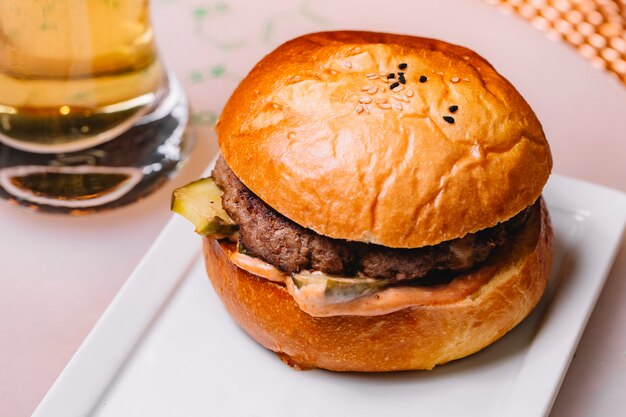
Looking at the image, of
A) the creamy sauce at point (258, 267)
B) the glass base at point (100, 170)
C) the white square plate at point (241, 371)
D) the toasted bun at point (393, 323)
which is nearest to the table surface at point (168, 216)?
the glass base at point (100, 170)

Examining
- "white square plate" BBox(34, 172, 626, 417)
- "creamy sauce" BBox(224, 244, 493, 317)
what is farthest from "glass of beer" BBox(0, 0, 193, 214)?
"creamy sauce" BBox(224, 244, 493, 317)

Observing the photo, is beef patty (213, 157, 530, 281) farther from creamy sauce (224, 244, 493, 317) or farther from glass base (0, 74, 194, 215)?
glass base (0, 74, 194, 215)

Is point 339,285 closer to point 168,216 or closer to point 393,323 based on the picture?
point 393,323

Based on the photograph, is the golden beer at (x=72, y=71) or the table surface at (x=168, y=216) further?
the golden beer at (x=72, y=71)

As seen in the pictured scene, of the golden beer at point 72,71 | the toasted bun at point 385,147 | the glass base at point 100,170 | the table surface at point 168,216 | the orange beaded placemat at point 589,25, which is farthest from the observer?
the orange beaded placemat at point 589,25

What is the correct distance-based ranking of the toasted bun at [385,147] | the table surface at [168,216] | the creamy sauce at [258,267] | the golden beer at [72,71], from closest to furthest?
1. the toasted bun at [385,147]
2. the creamy sauce at [258,267]
3. the table surface at [168,216]
4. the golden beer at [72,71]

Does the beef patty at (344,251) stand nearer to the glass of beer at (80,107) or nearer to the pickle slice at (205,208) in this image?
the pickle slice at (205,208)

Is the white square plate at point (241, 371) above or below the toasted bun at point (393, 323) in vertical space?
below
